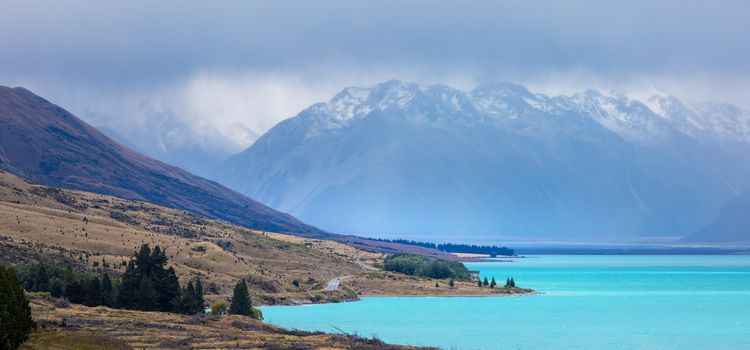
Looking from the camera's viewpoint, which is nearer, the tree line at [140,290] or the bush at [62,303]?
the bush at [62,303]

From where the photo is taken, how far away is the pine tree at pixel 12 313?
189 ft

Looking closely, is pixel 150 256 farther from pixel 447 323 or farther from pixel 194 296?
pixel 447 323

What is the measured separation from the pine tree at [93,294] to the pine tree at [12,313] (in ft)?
132

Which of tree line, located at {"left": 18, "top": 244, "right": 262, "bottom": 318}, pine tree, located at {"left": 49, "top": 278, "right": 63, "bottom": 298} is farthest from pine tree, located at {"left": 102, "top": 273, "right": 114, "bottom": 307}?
pine tree, located at {"left": 49, "top": 278, "right": 63, "bottom": 298}

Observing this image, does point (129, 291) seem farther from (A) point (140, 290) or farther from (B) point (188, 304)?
(B) point (188, 304)

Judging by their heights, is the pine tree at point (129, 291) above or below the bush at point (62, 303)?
above

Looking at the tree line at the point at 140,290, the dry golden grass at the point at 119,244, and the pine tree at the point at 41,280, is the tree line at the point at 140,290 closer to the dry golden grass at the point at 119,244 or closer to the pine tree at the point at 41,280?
the pine tree at the point at 41,280

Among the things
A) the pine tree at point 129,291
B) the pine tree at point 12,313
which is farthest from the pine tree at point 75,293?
the pine tree at point 12,313

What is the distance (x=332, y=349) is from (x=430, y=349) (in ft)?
34.8

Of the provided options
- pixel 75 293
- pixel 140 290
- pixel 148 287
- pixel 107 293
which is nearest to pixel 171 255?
pixel 107 293

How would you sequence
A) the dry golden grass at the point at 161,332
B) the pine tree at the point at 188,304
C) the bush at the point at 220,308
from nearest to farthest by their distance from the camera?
the dry golden grass at the point at 161,332, the pine tree at the point at 188,304, the bush at the point at 220,308

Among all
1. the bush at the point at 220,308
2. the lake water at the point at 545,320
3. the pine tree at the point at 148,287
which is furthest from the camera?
the bush at the point at 220,308

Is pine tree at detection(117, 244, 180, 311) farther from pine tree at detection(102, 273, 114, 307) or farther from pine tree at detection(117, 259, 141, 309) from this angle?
pine tree at detection(102, 273, 114, 307)

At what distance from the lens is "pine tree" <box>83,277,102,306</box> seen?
10150 centimetres
